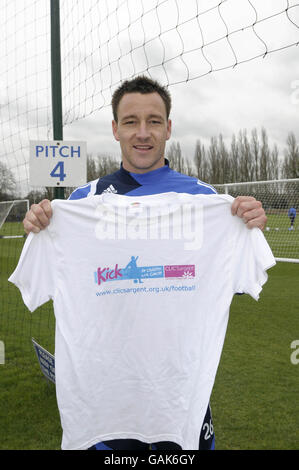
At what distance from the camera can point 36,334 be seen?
4.65 m

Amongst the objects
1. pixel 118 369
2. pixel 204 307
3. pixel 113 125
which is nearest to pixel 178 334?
pixel 204 307

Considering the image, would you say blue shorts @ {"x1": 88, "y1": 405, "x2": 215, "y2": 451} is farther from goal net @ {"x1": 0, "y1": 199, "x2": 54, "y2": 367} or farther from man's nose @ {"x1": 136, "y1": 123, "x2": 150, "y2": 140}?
goal net @ {"x1": 0, "y1": 199, "x2": 54, "y2": 367}

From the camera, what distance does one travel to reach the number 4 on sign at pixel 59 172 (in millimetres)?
2699

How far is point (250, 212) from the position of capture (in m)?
1.59

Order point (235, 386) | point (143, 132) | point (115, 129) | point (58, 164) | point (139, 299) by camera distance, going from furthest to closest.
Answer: point (235, 386), point (58, 164), point (115, 129), point (143, 132), point (139, 299)

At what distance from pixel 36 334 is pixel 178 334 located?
3.56 metres

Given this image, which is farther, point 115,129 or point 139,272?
point 115,129

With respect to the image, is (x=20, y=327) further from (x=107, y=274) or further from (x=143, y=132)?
(x=143, y=132)

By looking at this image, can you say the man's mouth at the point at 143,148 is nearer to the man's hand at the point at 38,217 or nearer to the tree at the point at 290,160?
the man's hand at the point at 38,217

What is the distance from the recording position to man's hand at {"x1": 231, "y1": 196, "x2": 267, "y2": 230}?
159 centimetres

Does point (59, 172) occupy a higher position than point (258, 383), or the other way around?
point (59, 172)

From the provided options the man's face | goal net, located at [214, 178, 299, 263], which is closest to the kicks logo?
the man's face

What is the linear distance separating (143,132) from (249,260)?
757 millimetres

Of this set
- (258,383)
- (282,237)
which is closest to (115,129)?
(258,383)
